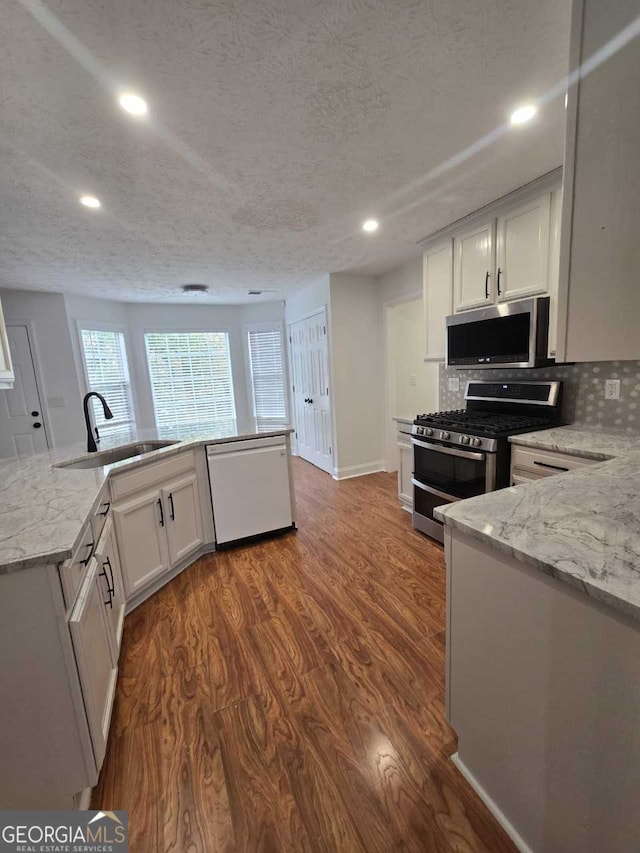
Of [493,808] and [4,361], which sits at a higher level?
[4,361]

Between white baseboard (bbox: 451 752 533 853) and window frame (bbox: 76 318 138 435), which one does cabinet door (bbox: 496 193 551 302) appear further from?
window frame (bbox: 76 318 138 435)

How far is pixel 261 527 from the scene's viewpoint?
2.88 meters

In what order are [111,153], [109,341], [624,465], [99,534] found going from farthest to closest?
[109,341]
[111,153]
[99,534]
[624,465]

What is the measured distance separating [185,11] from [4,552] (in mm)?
1718

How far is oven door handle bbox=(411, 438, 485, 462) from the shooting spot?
2.27 m

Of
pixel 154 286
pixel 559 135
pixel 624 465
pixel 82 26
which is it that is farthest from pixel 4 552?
pixel 154 286

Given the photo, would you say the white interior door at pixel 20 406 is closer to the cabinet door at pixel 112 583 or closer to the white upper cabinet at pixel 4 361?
the white upper cabinet at pixel 4 361

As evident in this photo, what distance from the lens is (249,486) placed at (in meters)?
2.77

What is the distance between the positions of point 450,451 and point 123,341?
4995mm

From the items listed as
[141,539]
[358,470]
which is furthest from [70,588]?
[358,470]

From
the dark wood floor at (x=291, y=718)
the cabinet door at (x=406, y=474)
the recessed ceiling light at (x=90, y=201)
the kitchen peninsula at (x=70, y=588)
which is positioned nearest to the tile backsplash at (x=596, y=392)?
the cabinet door at (x=406, y=474)

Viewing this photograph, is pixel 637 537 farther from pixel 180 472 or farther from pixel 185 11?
pixel 180 472

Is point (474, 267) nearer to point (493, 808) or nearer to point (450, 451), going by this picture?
point (450, 451)

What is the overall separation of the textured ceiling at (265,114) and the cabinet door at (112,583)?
1833 mm
